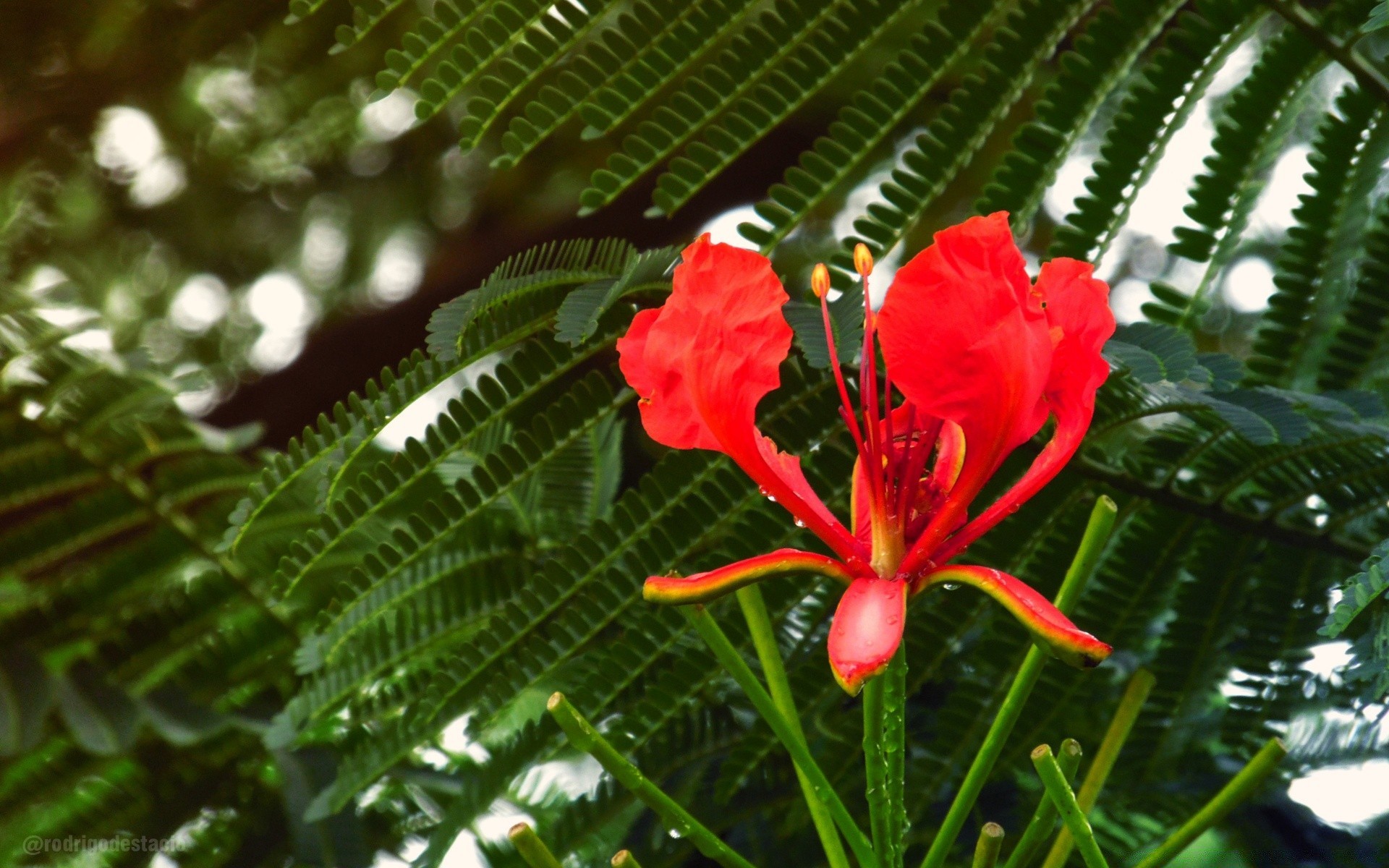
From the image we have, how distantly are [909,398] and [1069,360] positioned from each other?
0.11 metres

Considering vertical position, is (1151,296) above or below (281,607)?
below

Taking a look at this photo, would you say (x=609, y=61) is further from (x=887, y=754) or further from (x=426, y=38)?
(x=887, y=754)

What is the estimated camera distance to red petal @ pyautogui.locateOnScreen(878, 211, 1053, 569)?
0.68m

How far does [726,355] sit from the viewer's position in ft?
2.44

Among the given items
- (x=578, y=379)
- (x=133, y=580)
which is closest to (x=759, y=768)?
(x=578, y=379)

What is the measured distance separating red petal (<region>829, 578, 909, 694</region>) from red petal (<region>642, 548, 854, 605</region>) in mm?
35

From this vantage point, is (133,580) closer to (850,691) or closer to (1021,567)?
(1021,567)

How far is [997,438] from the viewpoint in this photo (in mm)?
723

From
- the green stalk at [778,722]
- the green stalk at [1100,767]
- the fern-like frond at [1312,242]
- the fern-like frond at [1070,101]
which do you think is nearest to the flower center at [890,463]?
the green stalk at [778,722]

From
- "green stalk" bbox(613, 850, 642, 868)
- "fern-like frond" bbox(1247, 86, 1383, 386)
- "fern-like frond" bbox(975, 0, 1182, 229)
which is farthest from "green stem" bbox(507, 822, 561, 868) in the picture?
"fern-like frond" bbox(1247, 86, 1383, 386)

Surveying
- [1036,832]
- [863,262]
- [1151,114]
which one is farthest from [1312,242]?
[1036,832]

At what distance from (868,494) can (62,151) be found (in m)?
2.68

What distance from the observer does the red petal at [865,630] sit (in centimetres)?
63

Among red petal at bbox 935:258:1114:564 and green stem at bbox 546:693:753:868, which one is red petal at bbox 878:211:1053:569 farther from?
green stem at bbox 546:693:753:868
